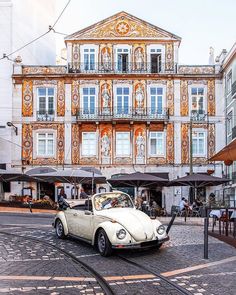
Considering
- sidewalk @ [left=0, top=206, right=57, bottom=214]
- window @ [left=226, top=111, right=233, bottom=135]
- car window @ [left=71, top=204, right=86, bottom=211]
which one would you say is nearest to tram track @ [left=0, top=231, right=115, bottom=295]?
car window @ [left=71, top=204, right=86, bottom=211]

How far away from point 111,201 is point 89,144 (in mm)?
25266

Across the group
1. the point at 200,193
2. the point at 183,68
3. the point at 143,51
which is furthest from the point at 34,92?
the point at 200,193

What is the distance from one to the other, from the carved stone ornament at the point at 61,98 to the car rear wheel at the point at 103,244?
89.1ft

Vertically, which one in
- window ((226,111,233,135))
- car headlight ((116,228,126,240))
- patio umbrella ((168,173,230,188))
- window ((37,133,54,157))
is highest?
window ((226,111,233,135))

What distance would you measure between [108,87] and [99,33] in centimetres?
440

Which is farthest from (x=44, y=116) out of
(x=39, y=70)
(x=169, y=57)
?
(x=169, y=57)

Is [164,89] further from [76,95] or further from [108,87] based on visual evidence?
[76,95]

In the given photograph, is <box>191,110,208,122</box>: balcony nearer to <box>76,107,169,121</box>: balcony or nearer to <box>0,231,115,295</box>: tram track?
<box>76,107,169,121</box>: balcony

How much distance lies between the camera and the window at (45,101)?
37750mm

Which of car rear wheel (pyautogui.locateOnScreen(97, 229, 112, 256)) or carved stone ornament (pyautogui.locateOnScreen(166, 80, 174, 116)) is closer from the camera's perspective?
car rear wheel (pyautogui.locateOnScreen(97, 229, 112, 256))

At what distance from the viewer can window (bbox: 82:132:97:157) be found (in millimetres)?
37344

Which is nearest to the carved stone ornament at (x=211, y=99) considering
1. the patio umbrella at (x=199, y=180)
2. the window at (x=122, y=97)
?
the window at (x=122, y=97)

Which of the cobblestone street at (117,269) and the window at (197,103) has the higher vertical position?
the window at (197,103)

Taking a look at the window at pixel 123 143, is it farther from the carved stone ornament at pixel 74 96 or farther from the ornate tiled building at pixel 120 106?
the carved stone ornament at pixel 74 96
